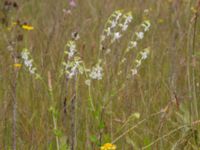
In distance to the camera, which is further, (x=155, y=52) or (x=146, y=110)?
(x=155, y=52)

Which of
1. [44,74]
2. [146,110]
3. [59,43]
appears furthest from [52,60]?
[146,110]

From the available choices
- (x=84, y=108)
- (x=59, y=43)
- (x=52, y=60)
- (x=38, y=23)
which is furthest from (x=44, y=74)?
(x=38, y=23)

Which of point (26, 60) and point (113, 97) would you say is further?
point (113, 97)

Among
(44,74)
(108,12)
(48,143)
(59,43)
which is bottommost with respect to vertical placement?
(48,143)

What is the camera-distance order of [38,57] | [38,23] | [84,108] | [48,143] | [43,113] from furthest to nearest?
[38,23] → [38,57] → [84,108] → [43,113] → [48,143]

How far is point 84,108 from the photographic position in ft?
7.97

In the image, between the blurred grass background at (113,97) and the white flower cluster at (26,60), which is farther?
the blurred grass background at (113,97)

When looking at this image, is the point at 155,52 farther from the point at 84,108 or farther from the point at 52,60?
the point at 84,108

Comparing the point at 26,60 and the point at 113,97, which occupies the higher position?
the point at 26,60

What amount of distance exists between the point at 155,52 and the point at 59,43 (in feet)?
1.95

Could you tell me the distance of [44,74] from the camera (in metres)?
2.71

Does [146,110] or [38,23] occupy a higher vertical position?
[38,23]

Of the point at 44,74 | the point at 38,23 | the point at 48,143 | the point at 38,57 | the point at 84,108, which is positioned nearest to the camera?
the point at 48,143

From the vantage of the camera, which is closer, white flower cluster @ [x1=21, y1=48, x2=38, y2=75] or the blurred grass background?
white flower cluster @ [x1=21, y1=48, x2=38, y2=75]
